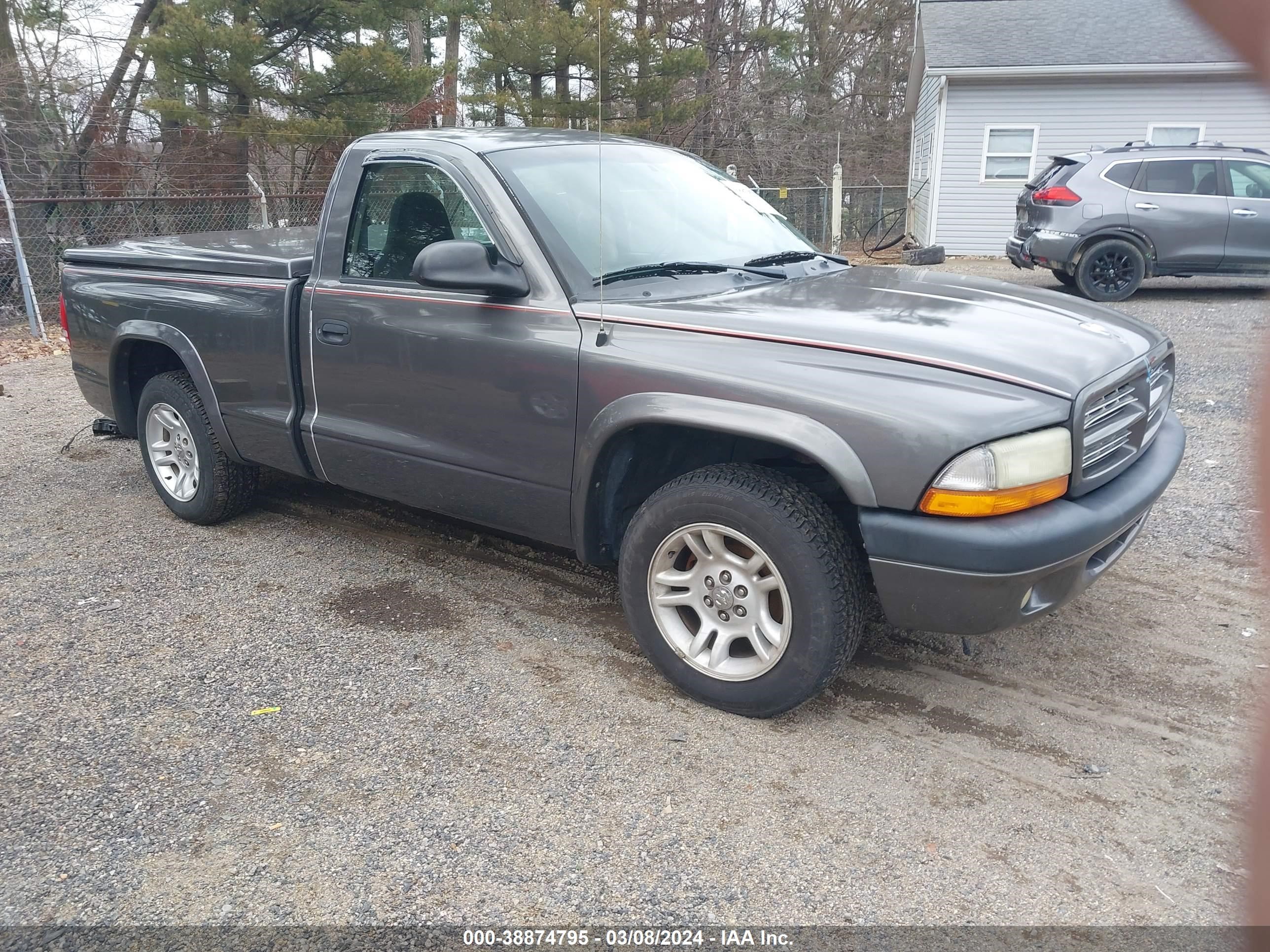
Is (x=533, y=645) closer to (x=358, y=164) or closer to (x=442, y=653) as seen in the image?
(x=442, y=653)

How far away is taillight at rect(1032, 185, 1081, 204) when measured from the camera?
38.0 feet

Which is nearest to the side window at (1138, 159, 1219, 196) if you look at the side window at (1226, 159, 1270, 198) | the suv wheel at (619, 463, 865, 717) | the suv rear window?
the side window at (1226, 159, 1270, 198)

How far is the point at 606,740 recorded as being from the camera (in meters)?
3.12

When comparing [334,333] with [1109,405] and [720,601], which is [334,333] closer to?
[720,601]

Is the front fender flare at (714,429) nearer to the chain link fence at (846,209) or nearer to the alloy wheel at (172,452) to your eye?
the alloy wheel at (172,452)

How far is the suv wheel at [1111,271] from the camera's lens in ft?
38.0

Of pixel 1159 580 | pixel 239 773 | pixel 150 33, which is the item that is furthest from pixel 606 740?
pixel 150 33

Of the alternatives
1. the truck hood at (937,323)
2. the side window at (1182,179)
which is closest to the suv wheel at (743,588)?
the truck hood at (937,323)

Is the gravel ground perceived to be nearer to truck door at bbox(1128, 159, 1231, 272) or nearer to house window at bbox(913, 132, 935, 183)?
truck door at bbox(1128, 159, 1231, 272)

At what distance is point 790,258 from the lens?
4.12 metres

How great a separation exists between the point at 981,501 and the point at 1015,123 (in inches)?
705

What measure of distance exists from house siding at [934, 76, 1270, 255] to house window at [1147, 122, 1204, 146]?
0.08m

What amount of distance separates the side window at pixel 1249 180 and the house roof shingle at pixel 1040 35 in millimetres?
4259

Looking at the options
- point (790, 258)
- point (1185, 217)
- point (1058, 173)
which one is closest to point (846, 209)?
point (1058, 173)
